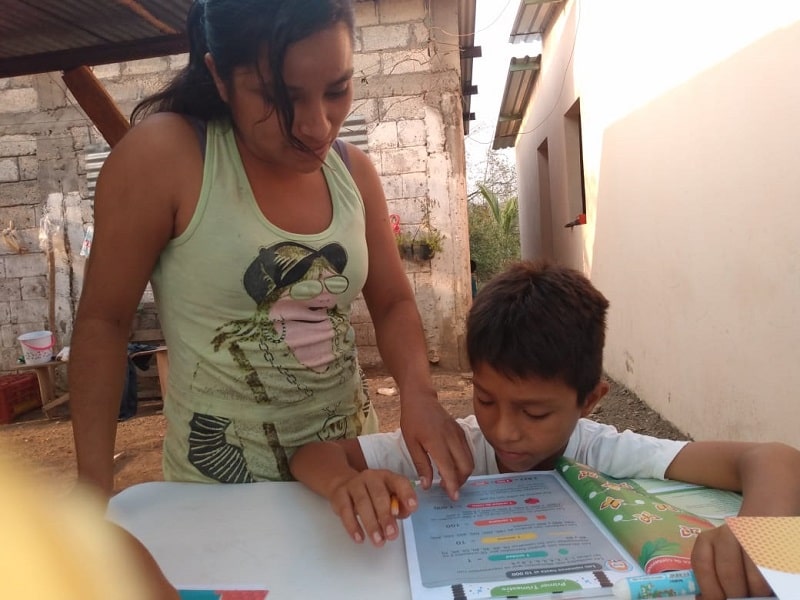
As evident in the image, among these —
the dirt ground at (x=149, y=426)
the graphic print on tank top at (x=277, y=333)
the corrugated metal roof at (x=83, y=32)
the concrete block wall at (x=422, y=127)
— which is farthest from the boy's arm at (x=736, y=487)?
the concrete block wall at (x=422, y=127)

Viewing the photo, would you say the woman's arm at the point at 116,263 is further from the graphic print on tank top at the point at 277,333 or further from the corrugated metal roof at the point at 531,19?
the corrugated metal roof at the point at 531,19

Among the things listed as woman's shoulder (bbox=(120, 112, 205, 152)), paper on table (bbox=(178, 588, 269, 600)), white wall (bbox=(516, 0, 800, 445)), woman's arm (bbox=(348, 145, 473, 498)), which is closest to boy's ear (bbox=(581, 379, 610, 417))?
woman's arm (bbox=(348, 145, 473, 498))

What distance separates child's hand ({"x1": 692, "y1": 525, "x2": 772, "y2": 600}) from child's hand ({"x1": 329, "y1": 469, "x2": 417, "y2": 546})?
333 mm

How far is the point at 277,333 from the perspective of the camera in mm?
1045

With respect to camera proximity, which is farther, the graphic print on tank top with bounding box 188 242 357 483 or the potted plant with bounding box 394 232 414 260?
the potted plant with bounding box 394 232 414 260

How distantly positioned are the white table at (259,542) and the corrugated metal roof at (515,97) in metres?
8.15

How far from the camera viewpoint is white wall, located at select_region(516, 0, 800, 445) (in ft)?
7.77

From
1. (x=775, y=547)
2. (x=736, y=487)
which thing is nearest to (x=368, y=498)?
(x=775, y=547)

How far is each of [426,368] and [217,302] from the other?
40cm

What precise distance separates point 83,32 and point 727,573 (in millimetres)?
2043

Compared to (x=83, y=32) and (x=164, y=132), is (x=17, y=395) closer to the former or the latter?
(x=83, y=32)

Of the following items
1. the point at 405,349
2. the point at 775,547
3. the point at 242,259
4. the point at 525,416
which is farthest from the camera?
the point at 405,349

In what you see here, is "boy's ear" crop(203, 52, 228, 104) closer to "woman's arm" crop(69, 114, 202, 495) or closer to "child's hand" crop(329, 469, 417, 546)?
"woman's arm" crop(69, 114, 202, 495)

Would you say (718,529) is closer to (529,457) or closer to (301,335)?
(529,457)
